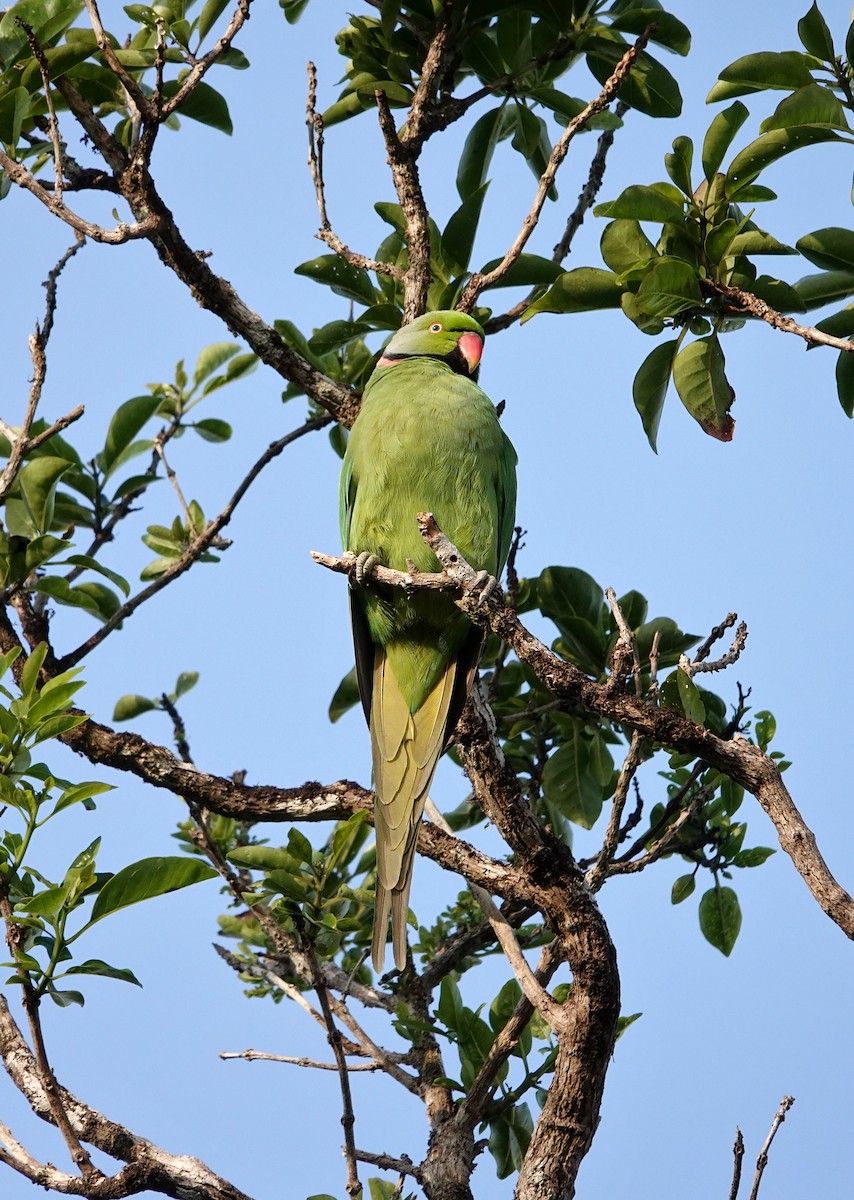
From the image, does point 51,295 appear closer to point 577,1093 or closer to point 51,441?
point 51,441

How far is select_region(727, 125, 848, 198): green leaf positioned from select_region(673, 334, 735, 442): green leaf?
41 cm

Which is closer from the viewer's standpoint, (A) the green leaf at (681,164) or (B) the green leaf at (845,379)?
(A) the green leaf at (681,164)

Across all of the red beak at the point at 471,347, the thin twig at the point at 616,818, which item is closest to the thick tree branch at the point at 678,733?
the thin twig at the point at 616,818

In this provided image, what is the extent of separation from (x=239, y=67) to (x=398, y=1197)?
357 cm

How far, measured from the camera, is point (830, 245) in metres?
3.07

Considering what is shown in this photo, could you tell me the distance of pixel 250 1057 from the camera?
129 inches

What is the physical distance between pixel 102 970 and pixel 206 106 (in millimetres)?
2825

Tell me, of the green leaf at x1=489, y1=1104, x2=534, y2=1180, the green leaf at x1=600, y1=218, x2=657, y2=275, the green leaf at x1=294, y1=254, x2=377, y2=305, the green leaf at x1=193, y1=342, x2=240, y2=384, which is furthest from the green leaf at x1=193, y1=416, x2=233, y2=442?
the green leaf at x1=489, y1=1104, x2=534, y2=1180

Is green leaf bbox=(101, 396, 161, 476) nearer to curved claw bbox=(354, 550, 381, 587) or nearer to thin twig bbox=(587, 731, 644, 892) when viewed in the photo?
curved claw bbox=(354, 550, 381, 587)

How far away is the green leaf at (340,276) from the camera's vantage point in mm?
3807

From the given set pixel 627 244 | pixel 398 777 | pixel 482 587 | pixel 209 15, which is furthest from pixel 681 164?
pixel 398 777

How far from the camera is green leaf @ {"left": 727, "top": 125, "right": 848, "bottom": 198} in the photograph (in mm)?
2895

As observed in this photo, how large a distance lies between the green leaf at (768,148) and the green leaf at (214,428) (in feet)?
7.60

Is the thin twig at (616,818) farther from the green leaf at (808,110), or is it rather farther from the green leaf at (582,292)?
the green leaf at (808,110)
